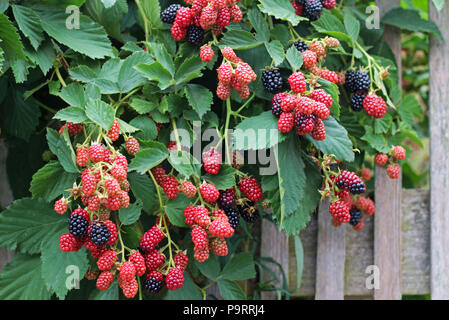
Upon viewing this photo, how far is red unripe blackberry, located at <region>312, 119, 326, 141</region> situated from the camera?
107 centimetres

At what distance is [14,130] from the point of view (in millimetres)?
1359

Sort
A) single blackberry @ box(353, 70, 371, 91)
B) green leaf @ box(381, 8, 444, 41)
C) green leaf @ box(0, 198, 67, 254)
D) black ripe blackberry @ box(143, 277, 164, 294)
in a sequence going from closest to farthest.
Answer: black ripe blackberry @ box(143, 277, 164, 294)
green leaf @ box(0, 198, 67, 254)
single blackberry @ box(353, 70, 371, 91)
green leaf @ box(381, 8, 444, 41)

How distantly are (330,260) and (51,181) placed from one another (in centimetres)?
102

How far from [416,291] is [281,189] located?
3.17 ft

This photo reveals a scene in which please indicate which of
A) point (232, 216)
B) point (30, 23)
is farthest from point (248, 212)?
point (30, 23)

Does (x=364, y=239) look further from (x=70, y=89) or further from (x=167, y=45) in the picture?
(x=70, y=89)

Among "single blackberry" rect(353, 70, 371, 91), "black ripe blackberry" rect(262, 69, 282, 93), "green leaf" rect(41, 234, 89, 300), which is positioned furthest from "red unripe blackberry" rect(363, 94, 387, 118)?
"green leaf" rect(41, 234, 89, 300)

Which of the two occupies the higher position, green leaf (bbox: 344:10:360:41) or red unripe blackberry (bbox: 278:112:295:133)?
green leaf (bbox: 344:10:360:41)

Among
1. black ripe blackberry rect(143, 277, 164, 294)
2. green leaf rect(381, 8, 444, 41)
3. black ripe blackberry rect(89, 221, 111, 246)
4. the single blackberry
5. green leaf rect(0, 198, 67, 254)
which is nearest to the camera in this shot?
black ripe blackberry rect(89, 221, 111, 246)

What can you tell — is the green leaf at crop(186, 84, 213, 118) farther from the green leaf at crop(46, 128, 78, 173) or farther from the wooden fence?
the wooden fence

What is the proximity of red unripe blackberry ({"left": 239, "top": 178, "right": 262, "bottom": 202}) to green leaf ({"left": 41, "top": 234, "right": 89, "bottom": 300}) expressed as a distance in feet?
1.37

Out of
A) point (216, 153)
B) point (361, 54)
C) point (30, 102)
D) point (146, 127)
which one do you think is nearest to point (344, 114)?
point (361, 54)

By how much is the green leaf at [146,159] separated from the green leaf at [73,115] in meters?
0.15

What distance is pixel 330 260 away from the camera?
1718mm
